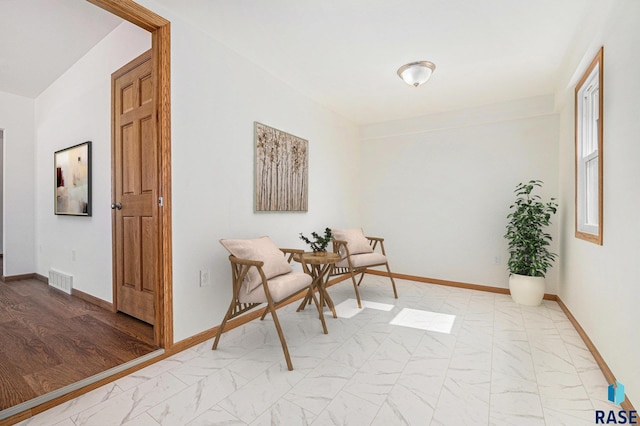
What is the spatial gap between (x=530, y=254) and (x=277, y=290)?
285 centimetres

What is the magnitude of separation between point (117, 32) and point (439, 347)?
3.93m

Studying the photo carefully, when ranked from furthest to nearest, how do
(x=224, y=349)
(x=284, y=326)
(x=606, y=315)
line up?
1. (x=284, y=326)
2. (x=224, y=349)
3. (x=606, y=315)

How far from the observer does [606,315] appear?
192 cm

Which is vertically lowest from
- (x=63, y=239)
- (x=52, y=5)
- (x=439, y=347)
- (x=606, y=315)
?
(x=439, y=347)

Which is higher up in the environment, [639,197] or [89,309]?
[639,197]

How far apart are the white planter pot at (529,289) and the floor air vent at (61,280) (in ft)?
16.4

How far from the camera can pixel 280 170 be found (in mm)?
3268

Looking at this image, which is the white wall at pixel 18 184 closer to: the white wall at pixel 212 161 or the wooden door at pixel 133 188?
the wooden door at pixel 133 188

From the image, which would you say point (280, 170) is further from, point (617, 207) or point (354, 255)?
point (617, 207)

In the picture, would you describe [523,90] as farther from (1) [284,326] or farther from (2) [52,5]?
(2) [52,5]

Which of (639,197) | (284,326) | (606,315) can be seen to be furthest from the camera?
(284,326)

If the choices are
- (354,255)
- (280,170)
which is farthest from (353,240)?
(280,170)

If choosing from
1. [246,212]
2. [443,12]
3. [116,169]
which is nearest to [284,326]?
[246,212]

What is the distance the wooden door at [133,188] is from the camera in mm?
2537
